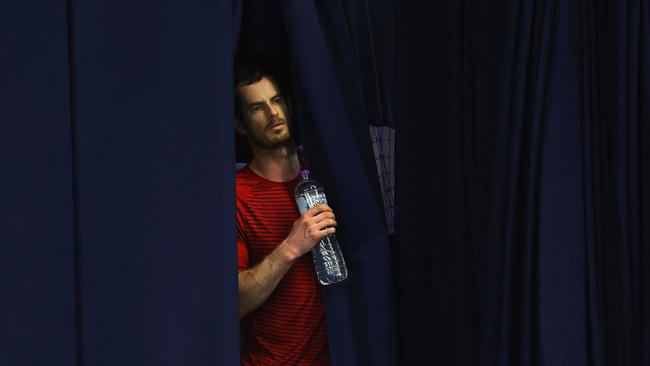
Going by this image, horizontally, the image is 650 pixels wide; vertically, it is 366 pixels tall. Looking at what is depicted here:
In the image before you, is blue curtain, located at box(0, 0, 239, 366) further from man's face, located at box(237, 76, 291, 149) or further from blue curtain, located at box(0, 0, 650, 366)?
man's face, located at box(237, 76, 291, 149)

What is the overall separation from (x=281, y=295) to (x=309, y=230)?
0.69 feet

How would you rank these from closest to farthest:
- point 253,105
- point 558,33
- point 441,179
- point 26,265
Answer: point 26,265
point 558,33
point 441,179
point 253,105

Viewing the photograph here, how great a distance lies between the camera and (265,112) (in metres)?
1.48

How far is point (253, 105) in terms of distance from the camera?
1486 millimetres

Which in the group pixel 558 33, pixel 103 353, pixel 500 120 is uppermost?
pixel 558 33

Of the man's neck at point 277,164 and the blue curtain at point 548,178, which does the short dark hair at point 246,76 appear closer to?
the man's neck at point 277,164

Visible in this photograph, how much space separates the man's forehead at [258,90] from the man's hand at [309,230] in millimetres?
280

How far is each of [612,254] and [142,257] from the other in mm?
779

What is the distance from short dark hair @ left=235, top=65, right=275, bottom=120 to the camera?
149cm

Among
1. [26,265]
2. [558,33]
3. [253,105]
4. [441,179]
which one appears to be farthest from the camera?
[253,105]

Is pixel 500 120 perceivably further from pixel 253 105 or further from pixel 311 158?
pixel 253 105

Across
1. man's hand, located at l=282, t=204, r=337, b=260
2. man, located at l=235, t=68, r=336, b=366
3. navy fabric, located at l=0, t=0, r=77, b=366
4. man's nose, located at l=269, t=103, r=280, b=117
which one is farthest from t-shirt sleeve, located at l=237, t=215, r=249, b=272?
navy fabric, located at l=0, t=0, r=77, b=366

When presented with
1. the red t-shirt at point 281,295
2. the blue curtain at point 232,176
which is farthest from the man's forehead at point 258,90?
the red t-shirt at point 281,295

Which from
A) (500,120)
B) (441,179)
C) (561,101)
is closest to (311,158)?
(441,179)
